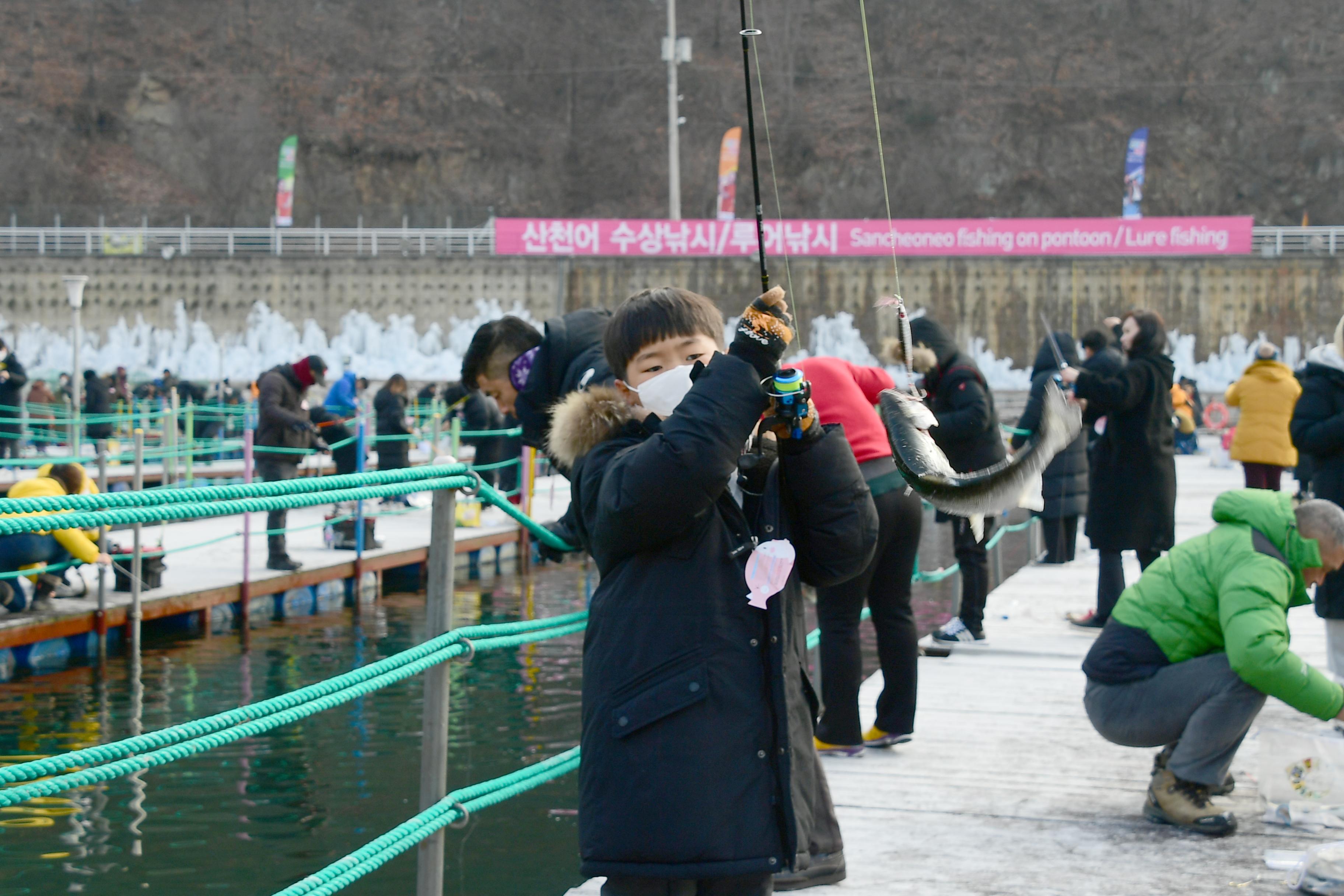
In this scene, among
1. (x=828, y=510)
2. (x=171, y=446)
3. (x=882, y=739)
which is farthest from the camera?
(x=171, y=446)

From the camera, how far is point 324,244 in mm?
40438

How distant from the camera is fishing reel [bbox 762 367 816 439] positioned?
2.29 metres

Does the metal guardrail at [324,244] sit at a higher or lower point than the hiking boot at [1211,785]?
higher

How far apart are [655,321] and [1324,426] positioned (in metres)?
3.81

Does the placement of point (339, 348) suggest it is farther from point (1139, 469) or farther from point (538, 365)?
point (538, 365)

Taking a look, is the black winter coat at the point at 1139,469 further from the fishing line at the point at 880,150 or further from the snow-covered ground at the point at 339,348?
the snow-covered ground at the point at 339,348

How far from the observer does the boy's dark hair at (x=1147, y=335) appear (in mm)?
6398

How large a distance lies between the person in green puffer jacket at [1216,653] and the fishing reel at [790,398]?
75.1 inches

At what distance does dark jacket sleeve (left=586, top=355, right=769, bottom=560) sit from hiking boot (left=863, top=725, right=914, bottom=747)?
8.61ft

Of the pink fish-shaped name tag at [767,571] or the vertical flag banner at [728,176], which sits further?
the vertical flag banner at [728,176]

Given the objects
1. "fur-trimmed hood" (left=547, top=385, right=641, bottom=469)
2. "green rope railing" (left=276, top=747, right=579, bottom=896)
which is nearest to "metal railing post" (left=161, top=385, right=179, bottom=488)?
"green rope railing" (left=276, top=747, right=579, bottom=896)

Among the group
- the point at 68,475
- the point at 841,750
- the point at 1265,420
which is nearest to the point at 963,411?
the point at 841,750

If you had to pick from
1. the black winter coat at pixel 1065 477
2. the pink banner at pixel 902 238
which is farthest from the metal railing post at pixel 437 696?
the pink banner at pixel 902 238

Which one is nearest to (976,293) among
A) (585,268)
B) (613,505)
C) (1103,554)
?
(585,268)
